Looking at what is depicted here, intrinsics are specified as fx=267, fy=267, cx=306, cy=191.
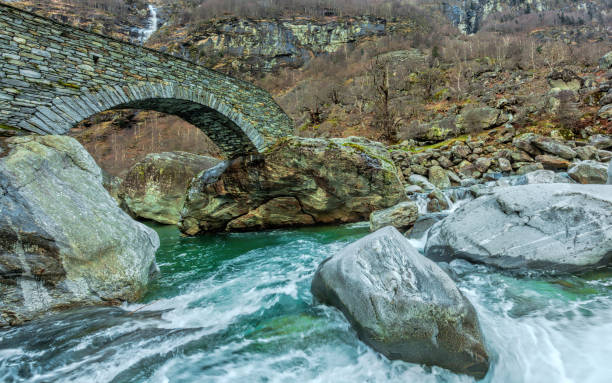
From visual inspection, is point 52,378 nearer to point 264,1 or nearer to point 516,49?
point 516,49

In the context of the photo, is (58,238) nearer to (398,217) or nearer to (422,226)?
(422,226)

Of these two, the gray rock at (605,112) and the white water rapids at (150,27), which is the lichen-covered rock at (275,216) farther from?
the white water rapids at (150,27)

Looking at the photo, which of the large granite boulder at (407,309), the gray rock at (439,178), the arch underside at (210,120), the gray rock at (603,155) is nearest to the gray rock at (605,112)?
the gray rock at (603,155)

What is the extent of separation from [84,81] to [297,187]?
6310 millimetres

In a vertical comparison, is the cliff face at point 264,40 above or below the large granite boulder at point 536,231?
above

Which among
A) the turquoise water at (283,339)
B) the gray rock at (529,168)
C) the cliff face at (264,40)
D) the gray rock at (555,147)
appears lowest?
the turquoise water at (283,339)

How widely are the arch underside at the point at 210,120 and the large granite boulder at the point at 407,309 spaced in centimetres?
768

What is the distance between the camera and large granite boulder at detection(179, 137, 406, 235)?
8930mm

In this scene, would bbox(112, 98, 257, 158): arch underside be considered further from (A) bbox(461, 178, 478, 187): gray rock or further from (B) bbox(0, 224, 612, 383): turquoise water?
(A) bbox(461, 178, 478, 187): gray rock

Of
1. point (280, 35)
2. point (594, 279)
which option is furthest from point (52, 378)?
point (280, 35)

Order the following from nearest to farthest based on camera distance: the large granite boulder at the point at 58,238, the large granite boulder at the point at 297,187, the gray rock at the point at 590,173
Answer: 1. the large granite boulder at the point at 58,238
2. the gray rock at the point at 590,173
3. the large granite boulder at the point at 297,187

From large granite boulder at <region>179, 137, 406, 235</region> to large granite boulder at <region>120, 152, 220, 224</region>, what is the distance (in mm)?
5190

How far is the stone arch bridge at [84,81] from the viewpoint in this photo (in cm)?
538

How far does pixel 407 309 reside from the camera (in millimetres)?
2455
